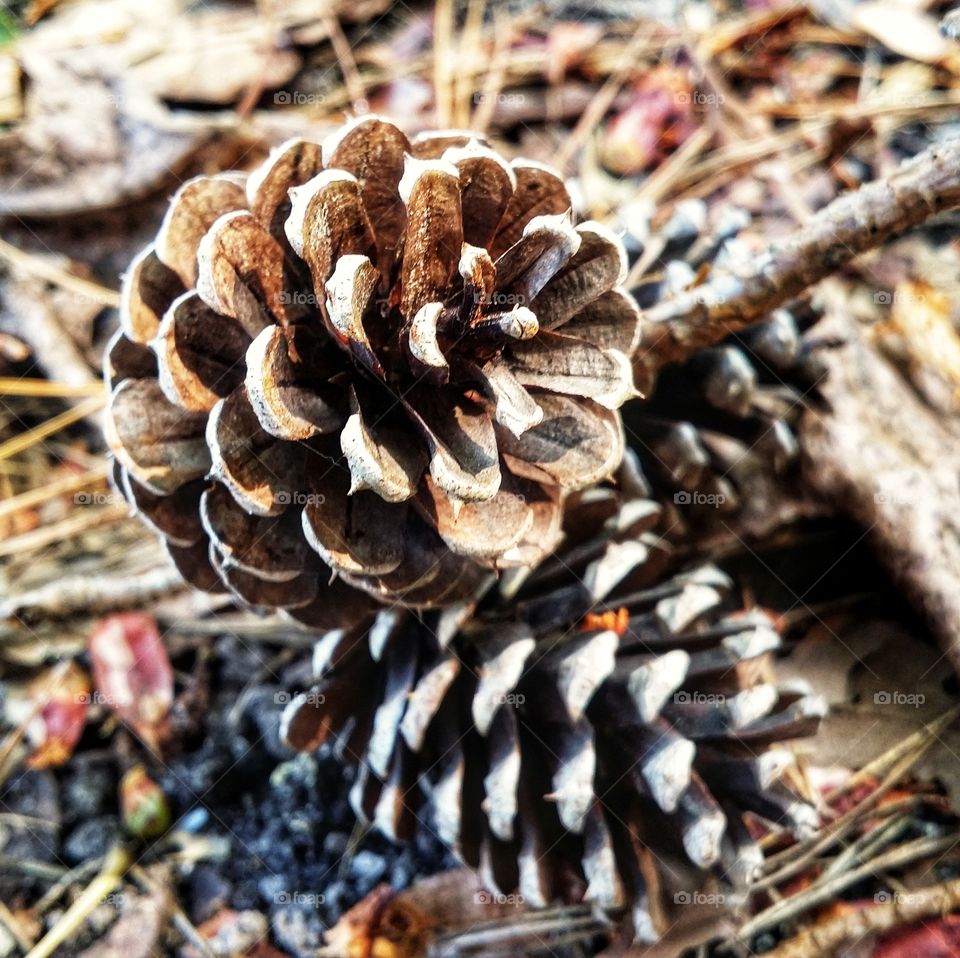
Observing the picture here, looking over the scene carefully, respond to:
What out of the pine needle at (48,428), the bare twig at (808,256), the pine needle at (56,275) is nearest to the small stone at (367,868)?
the bare twig at (808,256)

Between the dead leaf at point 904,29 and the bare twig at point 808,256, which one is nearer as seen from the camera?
the bare twig at point 808,256

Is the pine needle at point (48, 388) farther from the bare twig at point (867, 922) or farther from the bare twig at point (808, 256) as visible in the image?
the bare twig at point (867, 922)

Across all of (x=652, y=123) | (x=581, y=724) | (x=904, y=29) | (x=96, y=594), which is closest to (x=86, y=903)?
(x=96, y=594)

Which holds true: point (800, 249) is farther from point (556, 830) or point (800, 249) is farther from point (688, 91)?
point (688, 91)

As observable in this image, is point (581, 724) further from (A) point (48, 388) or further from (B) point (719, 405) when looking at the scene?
(A) point (48, 388)

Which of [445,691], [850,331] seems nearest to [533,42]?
[850,331]
